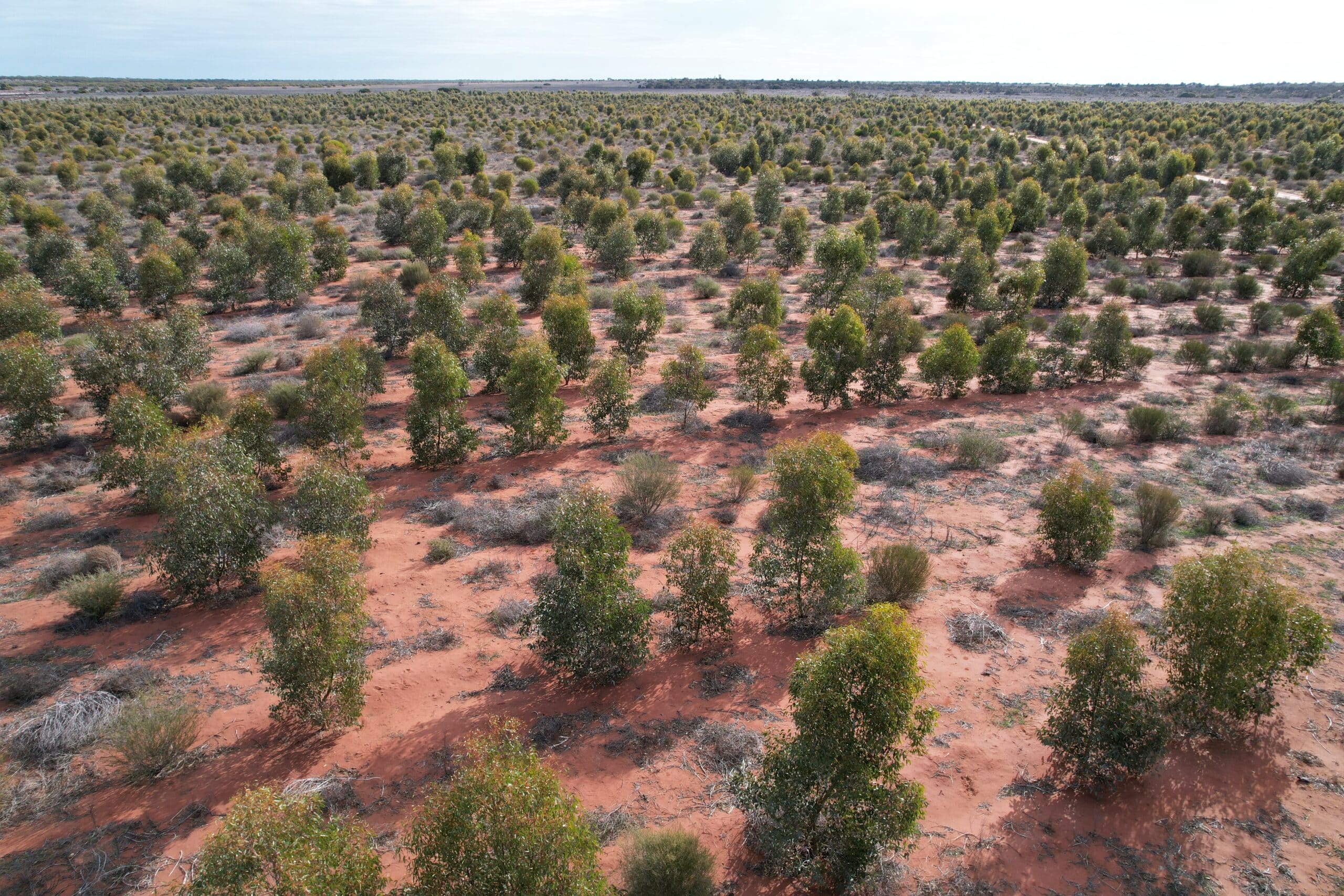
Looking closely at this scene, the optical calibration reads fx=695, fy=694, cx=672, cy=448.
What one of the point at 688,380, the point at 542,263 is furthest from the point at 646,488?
the point at 542,263

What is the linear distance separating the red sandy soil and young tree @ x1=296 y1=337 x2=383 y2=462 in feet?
4.94

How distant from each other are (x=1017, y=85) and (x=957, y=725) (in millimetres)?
190664

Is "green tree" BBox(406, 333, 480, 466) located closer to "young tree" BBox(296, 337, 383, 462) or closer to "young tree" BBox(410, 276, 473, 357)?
"young tree" BBox(296, 337, 383, 462)

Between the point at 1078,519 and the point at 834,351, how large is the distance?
9.00 m

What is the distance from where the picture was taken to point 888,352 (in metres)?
21.6

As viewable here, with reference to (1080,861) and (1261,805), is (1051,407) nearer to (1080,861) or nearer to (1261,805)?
(1261,805)

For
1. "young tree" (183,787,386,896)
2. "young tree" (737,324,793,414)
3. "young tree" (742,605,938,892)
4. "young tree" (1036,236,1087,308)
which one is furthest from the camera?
"young tree" (1036,236,1087,308)

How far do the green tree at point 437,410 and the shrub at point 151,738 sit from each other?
895cm

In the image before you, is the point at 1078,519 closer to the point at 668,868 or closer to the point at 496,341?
the point at 668,868

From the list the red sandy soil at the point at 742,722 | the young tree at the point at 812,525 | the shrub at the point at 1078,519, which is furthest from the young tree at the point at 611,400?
the shrub at the point at 1078,519

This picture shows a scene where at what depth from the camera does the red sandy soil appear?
8172mm

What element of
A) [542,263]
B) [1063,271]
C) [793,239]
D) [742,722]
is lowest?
[742,722]

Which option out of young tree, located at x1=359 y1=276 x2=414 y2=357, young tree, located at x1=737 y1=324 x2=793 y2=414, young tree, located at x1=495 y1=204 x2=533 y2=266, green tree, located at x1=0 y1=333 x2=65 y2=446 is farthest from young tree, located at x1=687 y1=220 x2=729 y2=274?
green tree, located at x1=0 y1=333 x2=65 y2=446

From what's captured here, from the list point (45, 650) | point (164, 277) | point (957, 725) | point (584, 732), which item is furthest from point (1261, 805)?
point (164, 277)
